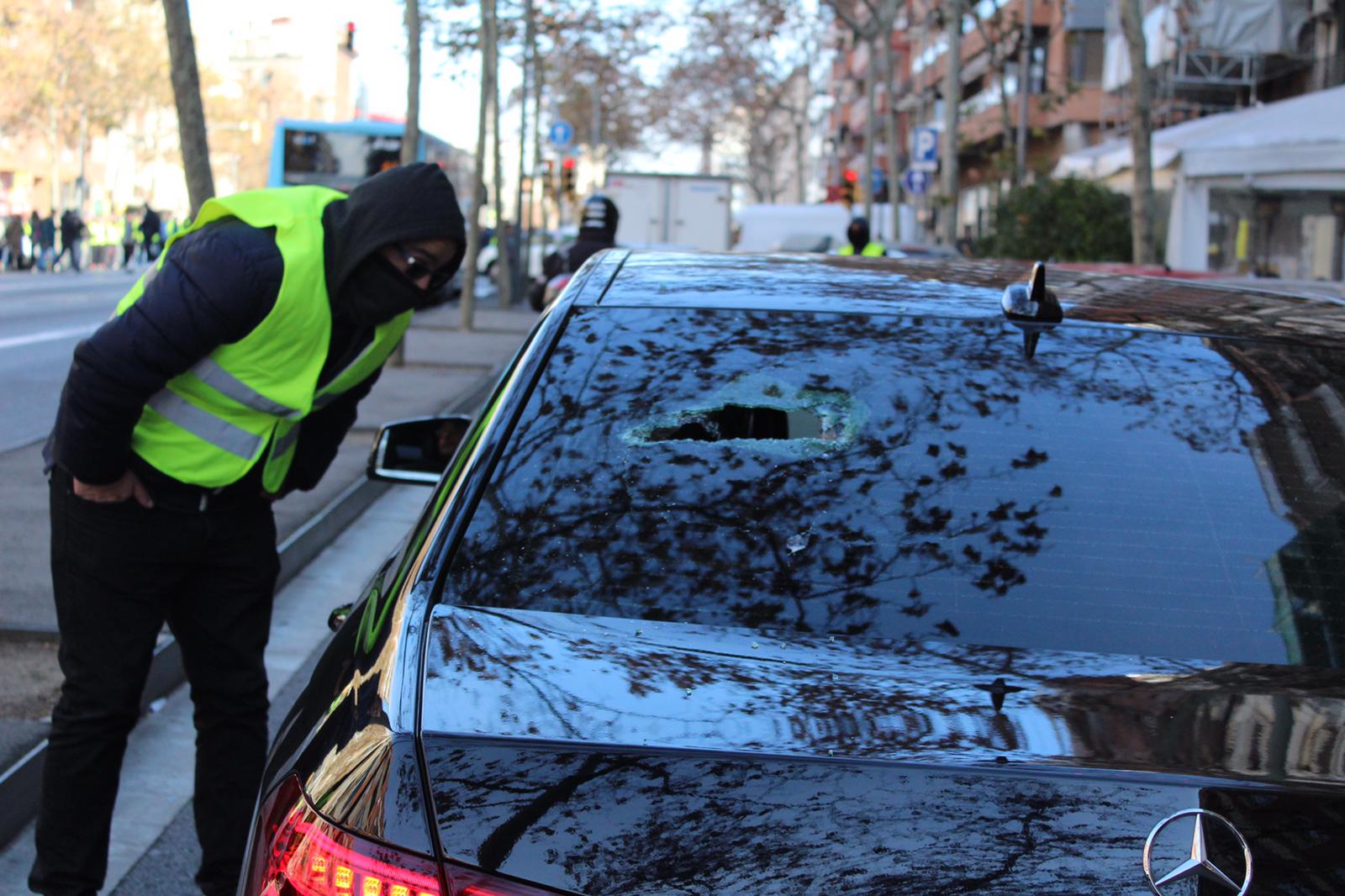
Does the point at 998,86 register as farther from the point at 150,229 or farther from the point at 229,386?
the point at 229,386

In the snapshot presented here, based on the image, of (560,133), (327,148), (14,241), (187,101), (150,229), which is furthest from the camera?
(150,229)

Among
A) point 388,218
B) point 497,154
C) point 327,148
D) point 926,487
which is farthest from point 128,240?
point 926,487

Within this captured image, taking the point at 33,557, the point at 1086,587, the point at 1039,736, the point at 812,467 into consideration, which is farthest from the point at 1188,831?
the point at 33,557

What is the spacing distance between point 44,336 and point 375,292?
58.4ft

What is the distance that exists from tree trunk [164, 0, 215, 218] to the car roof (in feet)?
17.3

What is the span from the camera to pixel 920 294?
2.83 meters

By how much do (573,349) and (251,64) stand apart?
12901cm

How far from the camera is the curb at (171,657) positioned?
3.96 meters

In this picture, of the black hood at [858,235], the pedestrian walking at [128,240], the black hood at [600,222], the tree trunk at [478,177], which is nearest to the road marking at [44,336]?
the tree trunk at [478,177]

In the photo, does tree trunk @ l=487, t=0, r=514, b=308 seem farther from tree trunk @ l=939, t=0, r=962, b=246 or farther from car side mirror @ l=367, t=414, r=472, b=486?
car side mirror @ l=367, t=414, r=472, b=486

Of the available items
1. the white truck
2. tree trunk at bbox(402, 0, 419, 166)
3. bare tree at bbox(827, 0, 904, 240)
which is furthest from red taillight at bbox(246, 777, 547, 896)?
the white truck

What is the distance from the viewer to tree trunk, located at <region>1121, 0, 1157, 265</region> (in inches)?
687

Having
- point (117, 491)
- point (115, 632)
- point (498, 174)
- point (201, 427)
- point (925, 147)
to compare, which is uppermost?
point (925, 147)

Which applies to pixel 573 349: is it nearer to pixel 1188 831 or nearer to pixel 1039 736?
pixel 1039 736
